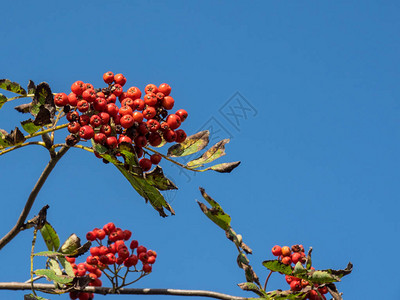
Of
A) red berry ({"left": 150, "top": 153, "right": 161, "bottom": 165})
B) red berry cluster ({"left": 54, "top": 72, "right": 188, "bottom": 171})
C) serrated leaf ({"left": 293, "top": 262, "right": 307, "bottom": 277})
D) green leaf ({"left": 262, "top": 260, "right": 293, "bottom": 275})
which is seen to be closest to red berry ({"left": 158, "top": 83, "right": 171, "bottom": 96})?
red berry cluster ({"left": 54, "top": 72, "right": 188, "bottom": 171})

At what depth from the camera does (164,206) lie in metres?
3.56

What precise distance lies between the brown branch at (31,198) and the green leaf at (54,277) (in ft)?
0.95

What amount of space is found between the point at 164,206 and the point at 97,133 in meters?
0.66

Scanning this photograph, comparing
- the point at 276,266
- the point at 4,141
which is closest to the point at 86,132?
the point at 4,141

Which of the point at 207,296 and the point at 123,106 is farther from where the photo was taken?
the point at 123,106

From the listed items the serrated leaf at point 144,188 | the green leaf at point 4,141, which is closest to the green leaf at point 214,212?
the serrated leaf at point 144,188

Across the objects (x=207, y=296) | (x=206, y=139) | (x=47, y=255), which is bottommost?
(x=207, y=296)

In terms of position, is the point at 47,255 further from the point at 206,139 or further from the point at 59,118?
the point at 206,139

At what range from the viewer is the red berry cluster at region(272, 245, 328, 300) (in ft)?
12.5

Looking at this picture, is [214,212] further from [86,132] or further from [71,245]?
[71,245]

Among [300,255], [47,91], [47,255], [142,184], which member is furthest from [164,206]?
[300,255]

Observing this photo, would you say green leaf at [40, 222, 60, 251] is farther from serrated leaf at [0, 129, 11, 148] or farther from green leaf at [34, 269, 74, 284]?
serrated leaf at [0, 129, 11, 148]

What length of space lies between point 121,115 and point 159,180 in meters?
0.51

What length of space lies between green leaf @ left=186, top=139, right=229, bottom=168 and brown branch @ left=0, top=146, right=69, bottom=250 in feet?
2.88
